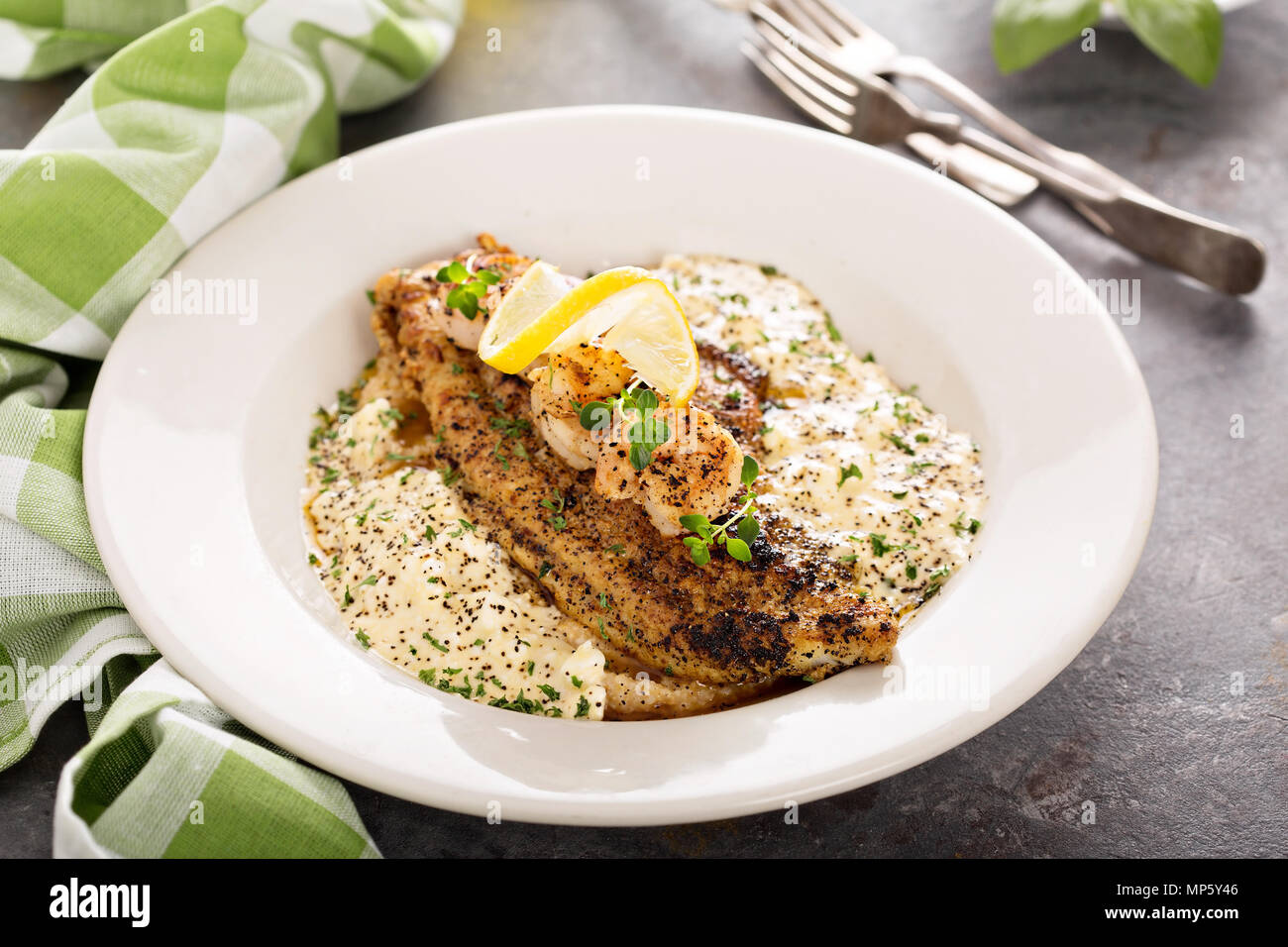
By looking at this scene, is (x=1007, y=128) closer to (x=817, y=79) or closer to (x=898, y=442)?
(x=817, y=79)

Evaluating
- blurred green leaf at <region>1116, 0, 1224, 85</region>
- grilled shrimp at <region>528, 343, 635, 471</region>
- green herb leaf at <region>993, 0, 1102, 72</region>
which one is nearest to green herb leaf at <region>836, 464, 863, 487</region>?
grilled shrimp at <region>528, 343, 635, 471</region>

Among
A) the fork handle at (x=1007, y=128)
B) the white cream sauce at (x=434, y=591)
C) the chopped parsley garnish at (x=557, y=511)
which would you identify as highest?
the fork handle at (x=1007, y=128)

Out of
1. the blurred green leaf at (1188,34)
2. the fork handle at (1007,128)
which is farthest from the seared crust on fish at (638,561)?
the blurred green leaf at (1188,34)

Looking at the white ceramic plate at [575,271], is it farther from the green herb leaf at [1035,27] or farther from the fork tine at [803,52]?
the green herb leaf at [1035,27]

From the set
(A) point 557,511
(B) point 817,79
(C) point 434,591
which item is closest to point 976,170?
(B) point 817,79

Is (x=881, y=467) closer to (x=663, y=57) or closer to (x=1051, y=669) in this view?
(x=1051, y=669)

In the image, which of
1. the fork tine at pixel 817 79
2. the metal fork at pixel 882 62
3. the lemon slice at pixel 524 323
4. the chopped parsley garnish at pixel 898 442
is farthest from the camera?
the fork tine at pixel 817 79
